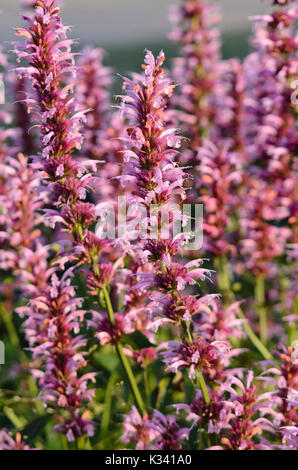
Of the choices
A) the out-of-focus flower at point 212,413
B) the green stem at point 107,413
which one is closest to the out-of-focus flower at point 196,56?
the green stem at point 107,413

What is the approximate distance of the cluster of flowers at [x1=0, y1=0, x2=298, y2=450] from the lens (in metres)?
2.90

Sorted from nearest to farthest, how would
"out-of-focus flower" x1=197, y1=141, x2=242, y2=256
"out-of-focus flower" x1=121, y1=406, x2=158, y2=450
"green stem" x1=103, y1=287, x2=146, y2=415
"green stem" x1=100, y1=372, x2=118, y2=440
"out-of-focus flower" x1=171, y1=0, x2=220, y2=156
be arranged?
"green stem" x1=103, y1=287, x2=146, y2=415
"out-of-focus flower" x1=121, y1=406, x2=158, y2=450
"green stem" x1=100, y1=372, x2=118, y2=440
"out-of-focus flower" x1=197, y1=141, x2=242, y2=256
"out-of-focus flower" x1=171, y1=0, x2=220, y2=156

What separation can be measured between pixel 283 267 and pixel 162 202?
280 cm

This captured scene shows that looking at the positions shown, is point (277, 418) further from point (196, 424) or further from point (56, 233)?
point (56, 233)

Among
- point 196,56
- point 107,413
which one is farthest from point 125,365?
point 196,56

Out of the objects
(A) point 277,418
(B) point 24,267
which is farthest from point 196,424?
(B) point 24,267

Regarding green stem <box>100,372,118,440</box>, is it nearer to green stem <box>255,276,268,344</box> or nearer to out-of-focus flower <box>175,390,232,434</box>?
out-of-focus flower <box>175,390,232,434</box>

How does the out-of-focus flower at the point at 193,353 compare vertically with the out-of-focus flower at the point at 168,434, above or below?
above

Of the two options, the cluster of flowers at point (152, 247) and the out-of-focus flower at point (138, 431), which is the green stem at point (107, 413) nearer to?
the cluster of flowers at point (152, 247)

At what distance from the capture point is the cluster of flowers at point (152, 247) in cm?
290

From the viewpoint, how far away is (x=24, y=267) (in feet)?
14.2

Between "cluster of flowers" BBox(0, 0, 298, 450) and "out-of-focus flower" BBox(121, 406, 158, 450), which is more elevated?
"cluster of flowers" BBox(0, 0, 298, 450)

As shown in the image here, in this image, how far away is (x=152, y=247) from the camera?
2834 mm

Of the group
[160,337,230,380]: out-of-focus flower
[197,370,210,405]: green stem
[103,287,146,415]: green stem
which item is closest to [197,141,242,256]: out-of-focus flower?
[103,287,146,415]: green stem
